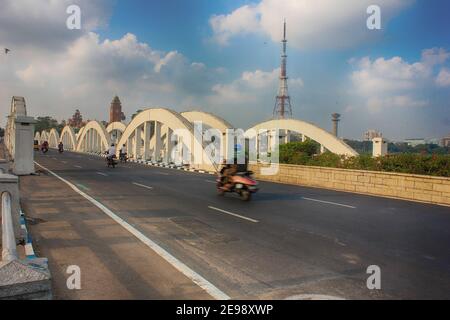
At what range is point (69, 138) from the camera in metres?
106

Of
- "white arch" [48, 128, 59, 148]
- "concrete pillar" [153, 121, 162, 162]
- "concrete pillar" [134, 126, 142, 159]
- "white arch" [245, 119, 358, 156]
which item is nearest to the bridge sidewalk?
"concrete pillar" [153, 121, 162, 162]

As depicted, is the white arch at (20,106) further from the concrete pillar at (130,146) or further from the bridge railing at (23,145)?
the concrete pillar at (130,146)

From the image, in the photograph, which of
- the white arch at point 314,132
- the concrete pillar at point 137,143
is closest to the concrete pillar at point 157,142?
the concrete pillar at point 137,143

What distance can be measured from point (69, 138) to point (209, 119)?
259ft

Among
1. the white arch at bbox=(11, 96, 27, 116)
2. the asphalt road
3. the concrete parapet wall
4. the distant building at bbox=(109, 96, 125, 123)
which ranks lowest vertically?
the asphalt road

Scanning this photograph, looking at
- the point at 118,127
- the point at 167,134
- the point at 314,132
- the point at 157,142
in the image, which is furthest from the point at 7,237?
the point at 118,127

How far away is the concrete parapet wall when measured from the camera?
14430 millimetres

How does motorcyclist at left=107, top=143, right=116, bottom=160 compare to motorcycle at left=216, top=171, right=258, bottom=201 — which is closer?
motorcycle at left=216, top=171, right=258, bottom=201

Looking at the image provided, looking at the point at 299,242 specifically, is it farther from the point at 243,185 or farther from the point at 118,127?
the point at 118,127

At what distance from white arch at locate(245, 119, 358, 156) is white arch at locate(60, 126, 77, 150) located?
60.3 m

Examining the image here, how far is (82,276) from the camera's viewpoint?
534 cm

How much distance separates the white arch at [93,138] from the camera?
68688mm

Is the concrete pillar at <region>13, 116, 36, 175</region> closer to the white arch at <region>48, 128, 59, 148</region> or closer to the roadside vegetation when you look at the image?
the roadside vegetation
